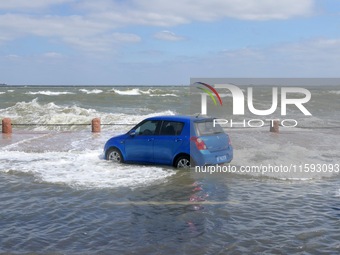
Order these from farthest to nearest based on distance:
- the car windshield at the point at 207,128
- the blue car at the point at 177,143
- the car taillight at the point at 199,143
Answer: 1. the car windshield at the point at 207,128
2. the blue car at the point at 177,143
3. the car taillight at the point at 199,143

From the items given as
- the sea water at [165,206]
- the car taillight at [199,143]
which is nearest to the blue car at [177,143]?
the car taillight at [199,143]

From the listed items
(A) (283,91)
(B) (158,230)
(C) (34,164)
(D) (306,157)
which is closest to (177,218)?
(B) (158,230)

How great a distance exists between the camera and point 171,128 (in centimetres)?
1261

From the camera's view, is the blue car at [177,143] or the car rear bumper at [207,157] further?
the blue car at [177,143]

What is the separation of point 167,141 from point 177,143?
1.15 feet

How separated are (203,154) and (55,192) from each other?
3.88 meters

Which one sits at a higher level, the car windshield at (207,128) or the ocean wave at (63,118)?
the car windshield at (207,128)

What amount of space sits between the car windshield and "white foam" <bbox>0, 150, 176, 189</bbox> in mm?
1272

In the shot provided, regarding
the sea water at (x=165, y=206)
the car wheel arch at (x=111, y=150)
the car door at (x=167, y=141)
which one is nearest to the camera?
the sea water at (x=165, y=206)

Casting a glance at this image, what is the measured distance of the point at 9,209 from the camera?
8680 mm

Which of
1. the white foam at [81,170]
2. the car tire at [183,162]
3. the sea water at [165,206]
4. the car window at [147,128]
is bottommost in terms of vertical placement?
the sea water at [165,206]

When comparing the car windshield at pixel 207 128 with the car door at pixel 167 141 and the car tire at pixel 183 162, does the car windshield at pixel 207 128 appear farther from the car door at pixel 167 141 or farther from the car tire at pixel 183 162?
the car tire at pixel 183 162

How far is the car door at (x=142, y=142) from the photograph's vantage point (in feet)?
42.2

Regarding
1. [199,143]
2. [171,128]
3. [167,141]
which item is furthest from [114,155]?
[199,143]
